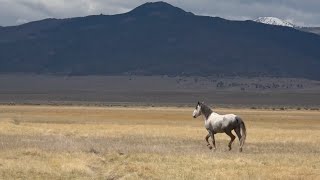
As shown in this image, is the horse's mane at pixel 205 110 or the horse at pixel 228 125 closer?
the horse at pixel 228 125

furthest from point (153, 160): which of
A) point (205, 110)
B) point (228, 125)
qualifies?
→ point (205, 110)

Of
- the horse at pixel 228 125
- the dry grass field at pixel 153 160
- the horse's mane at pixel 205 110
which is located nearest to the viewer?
the dry grass field at pixel 153 160

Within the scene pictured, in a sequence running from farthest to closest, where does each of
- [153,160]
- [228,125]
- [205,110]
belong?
[205,110] → [228,125] → [153,160]

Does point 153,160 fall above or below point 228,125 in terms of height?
below

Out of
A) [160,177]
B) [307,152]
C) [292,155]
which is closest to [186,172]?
[160,177]

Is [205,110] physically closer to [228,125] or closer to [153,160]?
[228,125]

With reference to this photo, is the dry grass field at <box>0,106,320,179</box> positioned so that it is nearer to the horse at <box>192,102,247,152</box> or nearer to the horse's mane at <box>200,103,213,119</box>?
the horse at <box>192,102,247,152</box>

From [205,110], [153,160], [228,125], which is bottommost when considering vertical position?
[153,160]

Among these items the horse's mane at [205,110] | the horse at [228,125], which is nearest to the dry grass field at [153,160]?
the horse at [228,125]

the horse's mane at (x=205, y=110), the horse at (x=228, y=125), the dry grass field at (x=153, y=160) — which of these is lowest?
the dry grass field at (x=153, y=160)

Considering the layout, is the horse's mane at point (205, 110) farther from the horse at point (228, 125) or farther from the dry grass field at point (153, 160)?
the dry grass field at point (153, 160)

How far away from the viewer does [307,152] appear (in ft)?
87.7

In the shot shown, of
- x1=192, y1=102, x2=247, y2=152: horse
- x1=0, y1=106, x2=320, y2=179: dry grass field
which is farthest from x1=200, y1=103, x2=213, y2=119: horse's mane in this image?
x1=0, y1=106, x2=320, y2=179: dry grass field

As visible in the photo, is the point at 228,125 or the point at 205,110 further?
the point at 205,110
